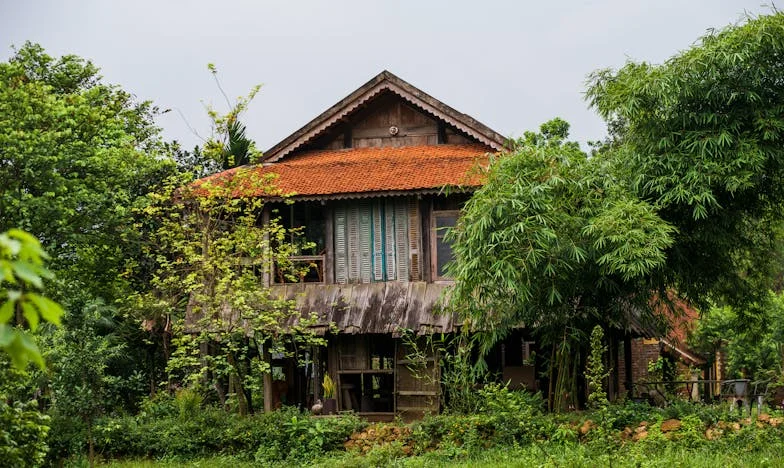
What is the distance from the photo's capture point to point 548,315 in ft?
53.4

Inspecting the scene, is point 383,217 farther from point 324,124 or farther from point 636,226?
point 636,226

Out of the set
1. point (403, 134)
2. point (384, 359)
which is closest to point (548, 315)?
point (403, 134)

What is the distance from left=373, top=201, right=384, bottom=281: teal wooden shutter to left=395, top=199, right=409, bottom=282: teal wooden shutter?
313 mm

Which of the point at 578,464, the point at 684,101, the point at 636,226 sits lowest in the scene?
the point at 578,464

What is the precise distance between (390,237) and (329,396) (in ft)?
11.2

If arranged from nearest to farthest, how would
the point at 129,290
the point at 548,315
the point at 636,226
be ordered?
the point at 636,226, the point at 548,315, the point at 129,290

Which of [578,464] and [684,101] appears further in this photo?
[684,101]

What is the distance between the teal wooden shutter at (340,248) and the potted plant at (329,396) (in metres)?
2.03

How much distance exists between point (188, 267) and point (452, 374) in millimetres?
5922

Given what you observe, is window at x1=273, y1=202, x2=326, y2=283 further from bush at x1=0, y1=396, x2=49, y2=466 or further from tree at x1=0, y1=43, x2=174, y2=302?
bush at x1=0, y1=396, x2=49, y2=466

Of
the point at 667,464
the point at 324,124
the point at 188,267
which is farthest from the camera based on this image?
the point at 324,124

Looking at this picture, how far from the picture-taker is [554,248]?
15.1 meters

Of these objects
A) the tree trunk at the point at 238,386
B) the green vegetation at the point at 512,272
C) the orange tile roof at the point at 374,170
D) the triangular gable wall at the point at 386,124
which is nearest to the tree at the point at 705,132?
the green vegetation at the point at 512,272

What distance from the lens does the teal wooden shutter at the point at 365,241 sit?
65.3ft
